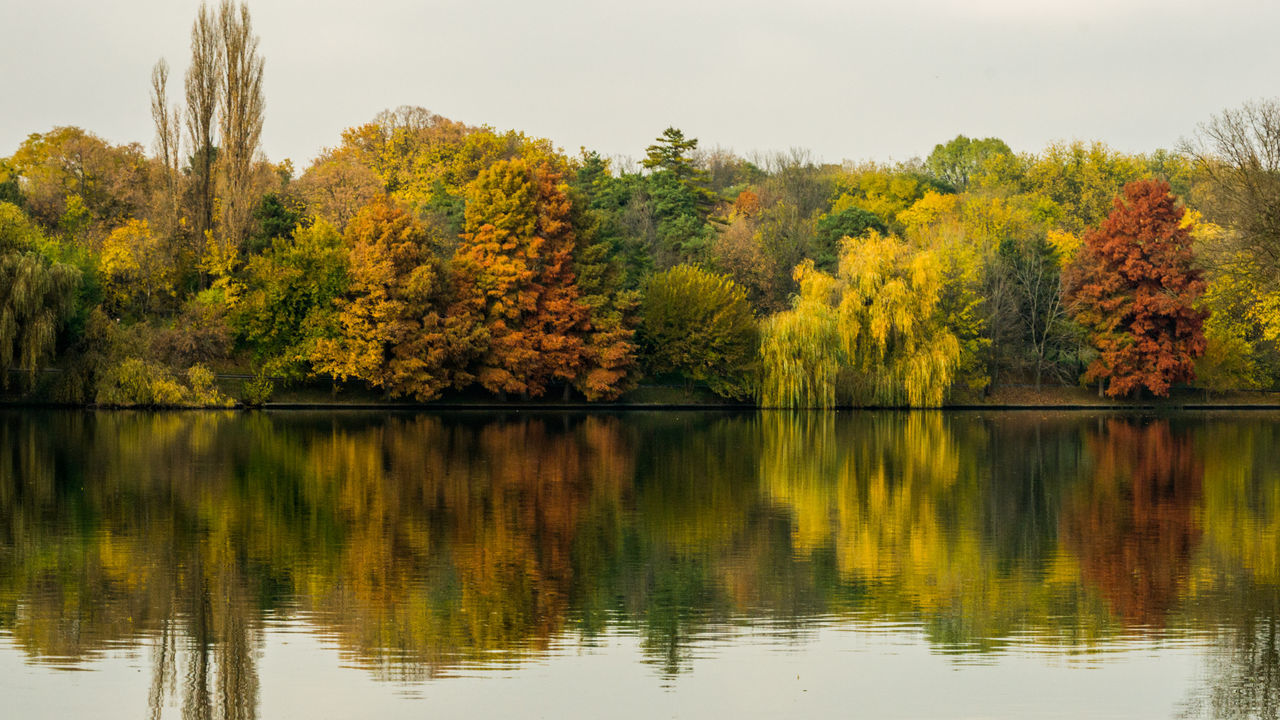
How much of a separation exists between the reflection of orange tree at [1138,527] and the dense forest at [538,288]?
16.7 metres

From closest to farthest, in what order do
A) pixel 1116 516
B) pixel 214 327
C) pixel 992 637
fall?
pixel 992 637 < pixel 1116 516 < pixel 214 327

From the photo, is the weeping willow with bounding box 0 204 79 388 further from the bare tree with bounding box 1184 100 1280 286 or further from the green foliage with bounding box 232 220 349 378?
the bare tree with bounding box 1184 100 1280 286

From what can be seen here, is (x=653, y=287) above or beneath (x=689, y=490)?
above

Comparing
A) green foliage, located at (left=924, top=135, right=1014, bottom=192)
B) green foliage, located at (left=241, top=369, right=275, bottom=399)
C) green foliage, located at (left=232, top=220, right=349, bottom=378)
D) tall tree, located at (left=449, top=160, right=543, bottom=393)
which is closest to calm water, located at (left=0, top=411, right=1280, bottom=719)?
green foliage, located at (left=241, top=369, right=275, bottom=399)

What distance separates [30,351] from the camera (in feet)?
148

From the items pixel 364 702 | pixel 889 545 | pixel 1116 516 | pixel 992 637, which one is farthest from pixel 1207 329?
pixel 364 702

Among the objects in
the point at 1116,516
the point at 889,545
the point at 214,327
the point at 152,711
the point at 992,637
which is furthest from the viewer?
the point at 214,327

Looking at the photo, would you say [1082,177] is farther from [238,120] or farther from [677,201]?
[238,120]

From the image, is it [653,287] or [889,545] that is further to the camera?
[653,287]

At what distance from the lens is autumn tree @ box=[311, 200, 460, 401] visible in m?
53.8

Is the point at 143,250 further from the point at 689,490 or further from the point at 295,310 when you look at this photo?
the point at 689,490

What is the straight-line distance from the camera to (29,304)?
45312 mm

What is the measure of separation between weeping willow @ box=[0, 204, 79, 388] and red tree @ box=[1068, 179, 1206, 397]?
47631mm

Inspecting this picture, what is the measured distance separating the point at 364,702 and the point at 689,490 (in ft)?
46.8
